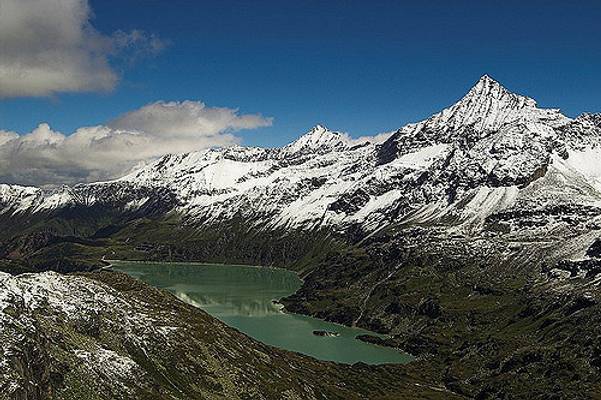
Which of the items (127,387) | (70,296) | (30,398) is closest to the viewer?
(30,398)

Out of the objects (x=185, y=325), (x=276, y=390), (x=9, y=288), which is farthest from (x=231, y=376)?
(x=9, y=288)

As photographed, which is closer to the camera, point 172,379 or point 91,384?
point 91,384

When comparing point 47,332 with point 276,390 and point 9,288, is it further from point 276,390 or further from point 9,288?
point 276,390

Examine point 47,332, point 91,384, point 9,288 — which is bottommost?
point 91,384

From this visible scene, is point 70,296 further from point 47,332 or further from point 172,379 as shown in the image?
point 172,379

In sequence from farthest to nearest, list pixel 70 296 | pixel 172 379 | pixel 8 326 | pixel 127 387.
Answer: pixel 70 296 → pixel 172 379 → pixel 127 387 → pixel 8 326

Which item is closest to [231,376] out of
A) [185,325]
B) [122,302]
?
[185,325]

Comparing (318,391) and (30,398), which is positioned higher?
(30,398)

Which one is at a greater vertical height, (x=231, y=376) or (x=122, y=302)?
(x=122, y=302)

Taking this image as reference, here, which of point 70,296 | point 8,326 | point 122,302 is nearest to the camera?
point 8,326
